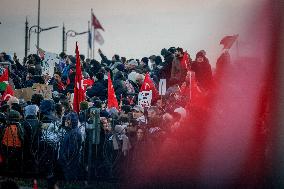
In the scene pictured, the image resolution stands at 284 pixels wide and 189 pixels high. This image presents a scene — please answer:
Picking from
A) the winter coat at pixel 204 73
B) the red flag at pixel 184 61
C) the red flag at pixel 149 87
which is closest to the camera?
the red flag at pixel 149 87

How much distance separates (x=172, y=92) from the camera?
15.0 metres

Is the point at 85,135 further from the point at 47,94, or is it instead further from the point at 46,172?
the point at 47,94

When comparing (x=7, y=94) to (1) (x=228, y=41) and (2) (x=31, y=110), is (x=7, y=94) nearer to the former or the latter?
(2) (x=31, y=110)

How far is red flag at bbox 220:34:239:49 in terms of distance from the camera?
46.3 feet

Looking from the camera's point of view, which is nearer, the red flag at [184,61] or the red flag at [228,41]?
the red flag at [228,41]

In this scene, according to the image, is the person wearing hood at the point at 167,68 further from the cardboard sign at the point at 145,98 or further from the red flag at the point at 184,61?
the cardboard sign at the point at 145,98

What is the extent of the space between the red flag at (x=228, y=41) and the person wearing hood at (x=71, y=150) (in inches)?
164

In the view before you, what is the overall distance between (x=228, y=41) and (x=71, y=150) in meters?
4.59

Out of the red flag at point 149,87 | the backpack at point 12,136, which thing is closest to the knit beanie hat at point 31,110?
the backpack at point 12,136

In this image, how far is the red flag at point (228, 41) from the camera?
14115 millimetres

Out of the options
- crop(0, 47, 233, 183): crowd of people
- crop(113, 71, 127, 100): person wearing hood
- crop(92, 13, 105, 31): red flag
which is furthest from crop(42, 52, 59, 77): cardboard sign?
crop(92, 13, 105, 31): red flag

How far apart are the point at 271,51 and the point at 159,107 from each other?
15.5 ft

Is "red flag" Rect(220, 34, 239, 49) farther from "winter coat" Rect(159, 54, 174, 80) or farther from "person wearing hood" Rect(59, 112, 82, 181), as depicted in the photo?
"person wearing hood" Rect(59, 112, 82, 181)

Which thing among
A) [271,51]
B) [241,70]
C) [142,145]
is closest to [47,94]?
[142,145]
